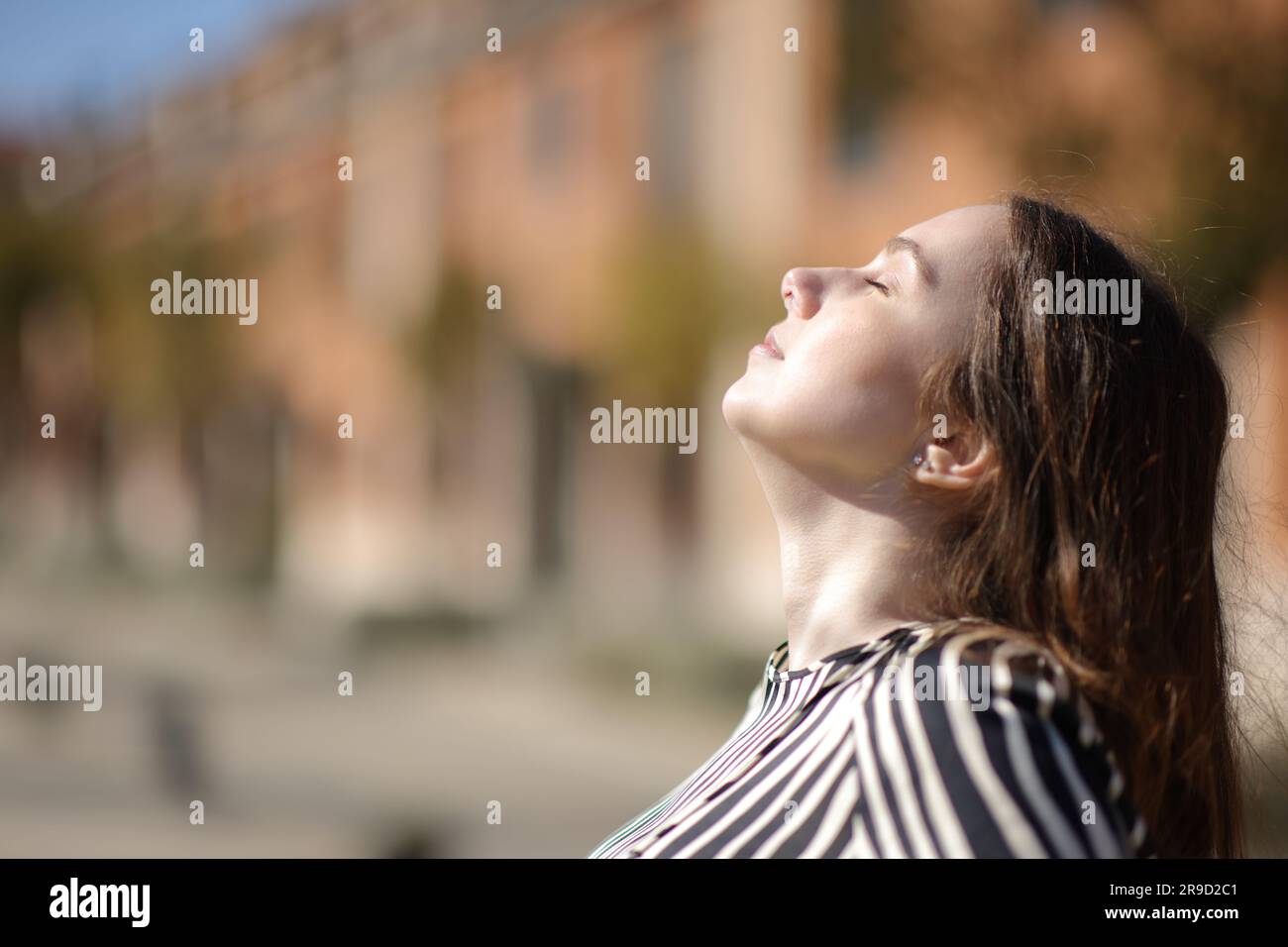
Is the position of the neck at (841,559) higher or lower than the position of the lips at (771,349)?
lower

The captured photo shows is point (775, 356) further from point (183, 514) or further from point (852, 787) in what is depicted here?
point (183, 514)

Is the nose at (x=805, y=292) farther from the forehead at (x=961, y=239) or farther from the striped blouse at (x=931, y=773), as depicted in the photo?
the striped blouse at (x=931, y=773)

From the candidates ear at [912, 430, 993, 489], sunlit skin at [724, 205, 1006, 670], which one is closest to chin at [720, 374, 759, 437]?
sunlit skin at [724, 205, 1006, 670]

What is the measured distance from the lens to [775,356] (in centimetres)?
200

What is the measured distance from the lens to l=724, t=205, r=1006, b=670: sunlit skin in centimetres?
182

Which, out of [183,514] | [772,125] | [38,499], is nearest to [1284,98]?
[772,125]

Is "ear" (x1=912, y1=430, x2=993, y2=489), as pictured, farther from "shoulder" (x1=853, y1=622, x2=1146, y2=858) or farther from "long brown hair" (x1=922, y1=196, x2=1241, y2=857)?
"shoulder" (x1=853, y1=622, x2=1146, y2=858)

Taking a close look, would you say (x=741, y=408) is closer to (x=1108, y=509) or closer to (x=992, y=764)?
(x=1108, y=509)

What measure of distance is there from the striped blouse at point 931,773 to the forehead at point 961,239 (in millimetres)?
544

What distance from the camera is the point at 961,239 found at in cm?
189

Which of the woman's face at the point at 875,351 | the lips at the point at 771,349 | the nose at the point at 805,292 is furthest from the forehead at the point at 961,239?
the lips at the point at 771,349

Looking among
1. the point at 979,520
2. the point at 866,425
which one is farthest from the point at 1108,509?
the point at 866,425

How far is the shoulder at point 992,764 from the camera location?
1.35 metres

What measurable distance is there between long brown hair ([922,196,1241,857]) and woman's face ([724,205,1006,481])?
4 centimetres
